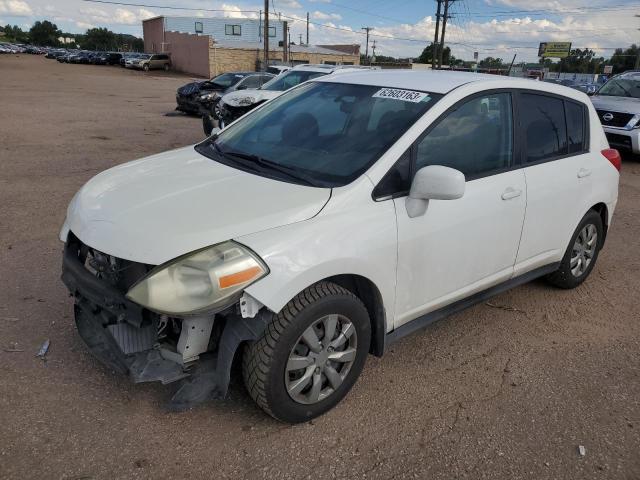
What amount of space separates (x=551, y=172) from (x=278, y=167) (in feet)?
6.70

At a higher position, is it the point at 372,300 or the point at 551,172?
the point at 551,172

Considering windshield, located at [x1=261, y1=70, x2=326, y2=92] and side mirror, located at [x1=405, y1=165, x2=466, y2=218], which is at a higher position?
side mirror, located at [x1=405, y1=165, x2=466, y2=218]

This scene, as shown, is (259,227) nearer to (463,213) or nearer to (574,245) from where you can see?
(463,213)

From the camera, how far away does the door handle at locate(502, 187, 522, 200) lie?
337 centimetres

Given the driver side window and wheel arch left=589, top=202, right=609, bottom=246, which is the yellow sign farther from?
the driver side window

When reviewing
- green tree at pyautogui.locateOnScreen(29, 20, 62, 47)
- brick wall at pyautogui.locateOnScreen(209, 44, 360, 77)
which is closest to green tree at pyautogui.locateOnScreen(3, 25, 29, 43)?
green tree at pyautogui.locateOnScreen(29, 20, 62, 47)

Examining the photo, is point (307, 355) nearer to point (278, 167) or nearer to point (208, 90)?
point (278, 167)

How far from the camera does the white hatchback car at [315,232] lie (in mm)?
2396

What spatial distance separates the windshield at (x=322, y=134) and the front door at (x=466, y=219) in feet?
0.84

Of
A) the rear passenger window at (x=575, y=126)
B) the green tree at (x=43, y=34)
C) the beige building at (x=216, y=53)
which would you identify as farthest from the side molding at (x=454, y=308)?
the green tree at (x=43, y=34)

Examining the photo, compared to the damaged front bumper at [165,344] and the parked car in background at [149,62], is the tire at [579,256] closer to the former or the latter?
the damaged front bumper at [165,344]

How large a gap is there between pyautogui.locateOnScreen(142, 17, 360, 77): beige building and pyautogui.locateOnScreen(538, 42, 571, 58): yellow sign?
108 feet

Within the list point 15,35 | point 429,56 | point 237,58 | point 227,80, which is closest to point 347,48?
point 429,56

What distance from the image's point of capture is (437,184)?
8.79 ft
